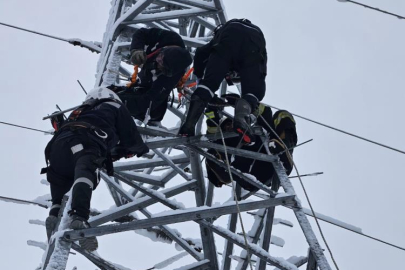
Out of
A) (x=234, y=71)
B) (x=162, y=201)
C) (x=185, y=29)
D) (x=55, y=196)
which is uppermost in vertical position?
(x=185, y=29)

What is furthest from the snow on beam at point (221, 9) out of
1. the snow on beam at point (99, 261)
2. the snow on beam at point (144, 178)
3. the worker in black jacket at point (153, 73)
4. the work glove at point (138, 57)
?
the snow on beam at point (99, 261)

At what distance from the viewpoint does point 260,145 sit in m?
8.64

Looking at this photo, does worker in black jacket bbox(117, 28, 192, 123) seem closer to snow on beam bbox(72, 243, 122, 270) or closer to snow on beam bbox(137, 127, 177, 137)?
snow on beam bbox(137, 127, 177, 137)

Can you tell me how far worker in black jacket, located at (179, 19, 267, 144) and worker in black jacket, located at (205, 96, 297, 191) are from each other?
14.8 inches

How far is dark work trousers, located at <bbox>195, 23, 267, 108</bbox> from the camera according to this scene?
789 cm

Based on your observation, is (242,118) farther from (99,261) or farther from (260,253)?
(99,261)

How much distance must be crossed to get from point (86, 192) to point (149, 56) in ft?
9.30

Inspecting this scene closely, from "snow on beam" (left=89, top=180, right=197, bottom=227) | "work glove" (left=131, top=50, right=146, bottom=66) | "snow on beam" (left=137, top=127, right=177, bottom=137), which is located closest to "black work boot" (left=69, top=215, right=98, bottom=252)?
"snow on beam" (left=89, top=180, right=197, bottom=227)

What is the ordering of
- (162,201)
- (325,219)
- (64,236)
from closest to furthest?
(64,236) < (162,201) < (325,219)

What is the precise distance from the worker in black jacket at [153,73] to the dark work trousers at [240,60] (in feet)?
1.22

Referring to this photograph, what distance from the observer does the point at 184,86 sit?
8.59m

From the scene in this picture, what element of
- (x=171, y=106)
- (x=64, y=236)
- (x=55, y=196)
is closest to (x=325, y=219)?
(x=171, y=106)

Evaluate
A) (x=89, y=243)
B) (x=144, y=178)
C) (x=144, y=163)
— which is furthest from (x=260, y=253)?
(x=144, y=178)

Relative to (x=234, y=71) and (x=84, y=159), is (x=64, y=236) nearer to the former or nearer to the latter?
(x=84, y=159)
